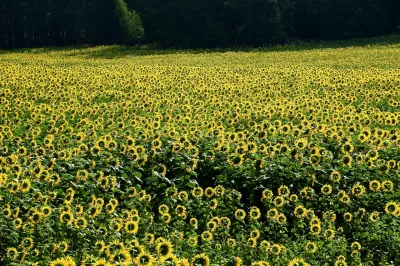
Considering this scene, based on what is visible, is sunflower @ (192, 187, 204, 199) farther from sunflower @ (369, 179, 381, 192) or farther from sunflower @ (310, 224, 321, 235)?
sunflower @ (369, 179, 381, 192)

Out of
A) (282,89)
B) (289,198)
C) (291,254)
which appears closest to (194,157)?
(289,198)

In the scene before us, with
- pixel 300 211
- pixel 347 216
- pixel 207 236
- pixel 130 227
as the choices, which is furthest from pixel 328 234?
pixel 130 227

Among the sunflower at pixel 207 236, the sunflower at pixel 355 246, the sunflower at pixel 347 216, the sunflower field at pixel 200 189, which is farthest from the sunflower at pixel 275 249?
the sunflower at pixel 347 216

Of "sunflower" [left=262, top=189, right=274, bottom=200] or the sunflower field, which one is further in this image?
"sunflower" [left=262, top=189, right=274, bottom=200]

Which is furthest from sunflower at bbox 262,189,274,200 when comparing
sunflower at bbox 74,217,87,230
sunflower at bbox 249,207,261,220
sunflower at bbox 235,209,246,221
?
sunflower at bbox 74,217,87,230

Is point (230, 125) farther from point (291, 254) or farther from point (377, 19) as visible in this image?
point (377, 19)

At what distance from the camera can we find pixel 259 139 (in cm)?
913

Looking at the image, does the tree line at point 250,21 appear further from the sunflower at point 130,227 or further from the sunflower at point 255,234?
the sunflower at point 130,227

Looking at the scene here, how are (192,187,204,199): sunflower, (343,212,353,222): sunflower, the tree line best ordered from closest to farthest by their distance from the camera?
(343,212,353,222): sunflower
(192,187,204,199): sunflower
the tree line

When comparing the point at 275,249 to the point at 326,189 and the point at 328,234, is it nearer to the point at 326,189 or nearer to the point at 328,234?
the point at 328,234

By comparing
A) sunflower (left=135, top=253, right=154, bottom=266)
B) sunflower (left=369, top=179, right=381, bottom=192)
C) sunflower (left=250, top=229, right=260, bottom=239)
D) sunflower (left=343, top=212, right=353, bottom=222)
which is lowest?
sunflower (left=343, top=212, right=353, bottom=222)

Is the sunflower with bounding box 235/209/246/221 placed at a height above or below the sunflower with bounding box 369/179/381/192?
below

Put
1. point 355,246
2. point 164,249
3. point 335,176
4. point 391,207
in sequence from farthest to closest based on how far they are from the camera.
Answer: point 335,176, point 391,207, point 355,246, point 164,249

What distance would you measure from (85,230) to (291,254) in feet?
7.18
